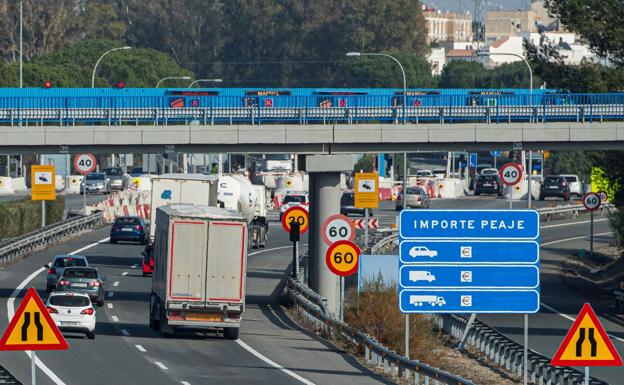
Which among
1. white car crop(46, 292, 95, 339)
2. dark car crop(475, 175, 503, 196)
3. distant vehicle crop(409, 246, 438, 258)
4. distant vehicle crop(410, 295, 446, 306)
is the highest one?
dark car crop(475, 175, 503, 196)

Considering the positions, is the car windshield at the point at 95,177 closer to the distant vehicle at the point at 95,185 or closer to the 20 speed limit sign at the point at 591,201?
the distant vehicle at the point at 95,185

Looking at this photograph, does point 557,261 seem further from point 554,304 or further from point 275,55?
point 275,55

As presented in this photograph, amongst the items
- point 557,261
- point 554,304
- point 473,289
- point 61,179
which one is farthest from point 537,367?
point 61,179

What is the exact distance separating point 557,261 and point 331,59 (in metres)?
116

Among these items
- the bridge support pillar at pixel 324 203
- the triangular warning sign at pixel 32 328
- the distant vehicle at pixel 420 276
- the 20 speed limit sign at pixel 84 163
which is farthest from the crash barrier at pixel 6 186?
the triangular warning sign at pixel 32 328

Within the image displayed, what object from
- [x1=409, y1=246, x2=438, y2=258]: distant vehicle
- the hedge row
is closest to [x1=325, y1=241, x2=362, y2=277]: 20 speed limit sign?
[x1=409, y1=246, x2=438, y2=258]: distant vehicle

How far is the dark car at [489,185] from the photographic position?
104062mm

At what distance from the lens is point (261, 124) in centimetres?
4406

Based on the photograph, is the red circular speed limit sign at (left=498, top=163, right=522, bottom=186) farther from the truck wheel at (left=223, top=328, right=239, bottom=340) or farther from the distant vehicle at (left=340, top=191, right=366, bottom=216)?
the distant vehicle at (left=340, top=191, right=366, bottom=216)

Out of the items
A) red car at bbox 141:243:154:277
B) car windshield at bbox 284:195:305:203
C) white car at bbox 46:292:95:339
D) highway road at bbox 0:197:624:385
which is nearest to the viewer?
highway road at bbox 0:197:624:385

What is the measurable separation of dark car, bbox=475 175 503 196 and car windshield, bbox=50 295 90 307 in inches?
2804

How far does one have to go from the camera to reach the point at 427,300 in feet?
87.3

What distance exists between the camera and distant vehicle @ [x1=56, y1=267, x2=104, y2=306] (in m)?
42.2

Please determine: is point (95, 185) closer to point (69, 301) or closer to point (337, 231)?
point (69, 301)
